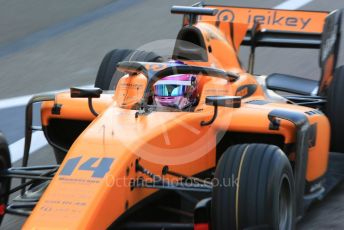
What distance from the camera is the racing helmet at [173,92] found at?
18.9ft

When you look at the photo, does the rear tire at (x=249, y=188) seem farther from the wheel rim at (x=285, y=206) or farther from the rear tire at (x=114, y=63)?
the rear tire at (x=114, y=63)

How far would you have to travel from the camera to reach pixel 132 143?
4.95 meters

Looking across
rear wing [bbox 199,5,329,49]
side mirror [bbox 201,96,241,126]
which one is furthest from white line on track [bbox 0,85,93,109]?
side mirror [bbox 201,96,241,126]

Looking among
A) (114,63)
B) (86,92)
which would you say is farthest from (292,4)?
(86,92)

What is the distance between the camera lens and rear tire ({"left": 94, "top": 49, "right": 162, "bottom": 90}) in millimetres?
7547

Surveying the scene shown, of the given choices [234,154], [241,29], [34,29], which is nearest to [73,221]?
[234,154]

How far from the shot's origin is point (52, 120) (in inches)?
257

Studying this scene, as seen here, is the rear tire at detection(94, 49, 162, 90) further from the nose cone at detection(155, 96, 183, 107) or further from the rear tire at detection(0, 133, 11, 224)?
the rear tire at detection(0, 133, 11, 224)

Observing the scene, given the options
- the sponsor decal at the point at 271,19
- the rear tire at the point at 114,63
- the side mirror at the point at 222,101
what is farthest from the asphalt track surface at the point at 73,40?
the side mirror at the point at 222,101

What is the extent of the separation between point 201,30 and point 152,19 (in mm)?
7158

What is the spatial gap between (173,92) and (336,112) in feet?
6.35

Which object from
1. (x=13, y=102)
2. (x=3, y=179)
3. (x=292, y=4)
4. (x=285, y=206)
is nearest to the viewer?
(x=285, y=206)

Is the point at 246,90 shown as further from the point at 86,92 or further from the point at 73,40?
the point at 73,40

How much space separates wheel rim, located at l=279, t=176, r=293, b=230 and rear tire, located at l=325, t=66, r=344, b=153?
1.85 metres
